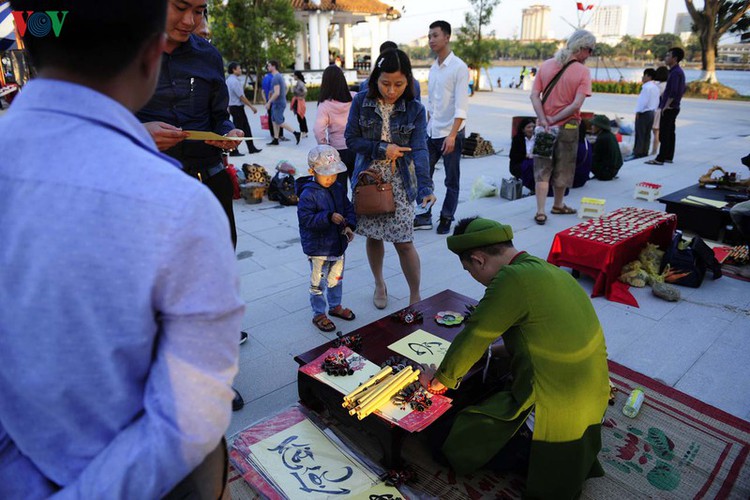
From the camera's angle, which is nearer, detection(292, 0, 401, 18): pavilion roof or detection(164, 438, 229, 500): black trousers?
detection(164, 438, 229, 500): black trousers

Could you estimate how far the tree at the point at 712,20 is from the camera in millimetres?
19969

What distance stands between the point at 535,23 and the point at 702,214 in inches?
4683

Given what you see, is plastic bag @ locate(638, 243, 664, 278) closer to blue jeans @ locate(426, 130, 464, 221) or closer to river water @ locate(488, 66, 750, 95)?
blue jeans @ locate(426, 130, 464, 221)

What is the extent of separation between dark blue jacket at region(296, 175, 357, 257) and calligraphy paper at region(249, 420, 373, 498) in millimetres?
1209

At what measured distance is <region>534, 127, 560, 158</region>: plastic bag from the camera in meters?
5.27

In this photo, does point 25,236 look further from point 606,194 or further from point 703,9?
point 703,9

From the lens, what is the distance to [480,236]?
2.06 meters

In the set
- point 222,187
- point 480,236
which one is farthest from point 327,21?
point 480,236

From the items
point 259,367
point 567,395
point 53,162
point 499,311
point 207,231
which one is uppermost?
point 53,162

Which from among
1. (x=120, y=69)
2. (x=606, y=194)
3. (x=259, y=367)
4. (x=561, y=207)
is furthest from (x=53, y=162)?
(x=606, y=194)

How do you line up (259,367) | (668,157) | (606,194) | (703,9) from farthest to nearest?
1. (703,9)
2. (668,157)
3. (606,194)
4. (259,367)

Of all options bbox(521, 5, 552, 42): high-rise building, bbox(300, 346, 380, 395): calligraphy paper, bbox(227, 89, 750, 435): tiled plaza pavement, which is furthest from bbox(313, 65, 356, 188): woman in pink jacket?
bbox(521, 5, 552, 42): high-rise building

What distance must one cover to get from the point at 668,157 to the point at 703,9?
1635cm

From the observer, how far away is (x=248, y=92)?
808 inches
